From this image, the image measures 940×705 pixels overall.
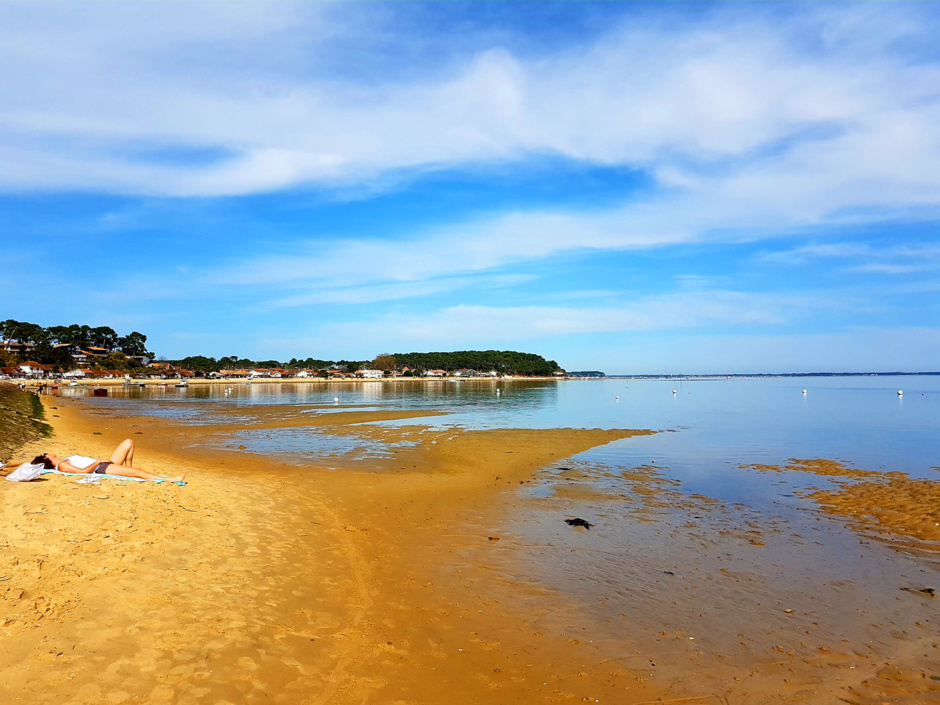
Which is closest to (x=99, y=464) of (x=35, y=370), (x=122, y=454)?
(x=122, y=454)

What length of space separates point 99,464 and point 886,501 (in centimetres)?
2087

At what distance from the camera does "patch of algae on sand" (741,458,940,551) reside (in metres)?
12.6

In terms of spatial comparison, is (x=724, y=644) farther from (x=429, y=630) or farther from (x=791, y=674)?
(x=429, y=630)

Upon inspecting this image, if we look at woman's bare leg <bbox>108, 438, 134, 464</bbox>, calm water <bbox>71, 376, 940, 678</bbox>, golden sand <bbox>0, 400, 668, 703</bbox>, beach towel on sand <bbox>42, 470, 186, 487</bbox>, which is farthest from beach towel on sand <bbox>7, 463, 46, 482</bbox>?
calm water <bbox>71, 376, 940, 678</bbox>

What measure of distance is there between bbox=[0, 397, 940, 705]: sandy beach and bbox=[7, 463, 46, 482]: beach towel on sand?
0.25 m

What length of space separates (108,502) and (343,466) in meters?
10.1

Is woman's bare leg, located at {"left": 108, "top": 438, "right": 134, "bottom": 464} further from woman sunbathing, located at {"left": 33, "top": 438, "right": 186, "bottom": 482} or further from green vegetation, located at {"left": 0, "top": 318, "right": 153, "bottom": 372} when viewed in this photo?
green vegetation, located at {"left": 0, "top": 318, "right": 153, "bottom": 372}

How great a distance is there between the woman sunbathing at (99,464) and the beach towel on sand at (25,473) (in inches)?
21.8

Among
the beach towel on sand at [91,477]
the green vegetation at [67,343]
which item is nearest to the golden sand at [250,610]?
the beach towel on sand at [91,477]

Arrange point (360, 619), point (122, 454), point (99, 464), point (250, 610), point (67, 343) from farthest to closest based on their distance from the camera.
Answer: point (67, 343) < point (122, 454) < point (99, 464) < point (360, 619) < point (250, 610)

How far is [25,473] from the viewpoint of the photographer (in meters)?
10.2

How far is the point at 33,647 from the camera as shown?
5.41 m

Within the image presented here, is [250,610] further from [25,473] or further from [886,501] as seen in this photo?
[886,501]

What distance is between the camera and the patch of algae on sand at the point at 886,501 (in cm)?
1257
